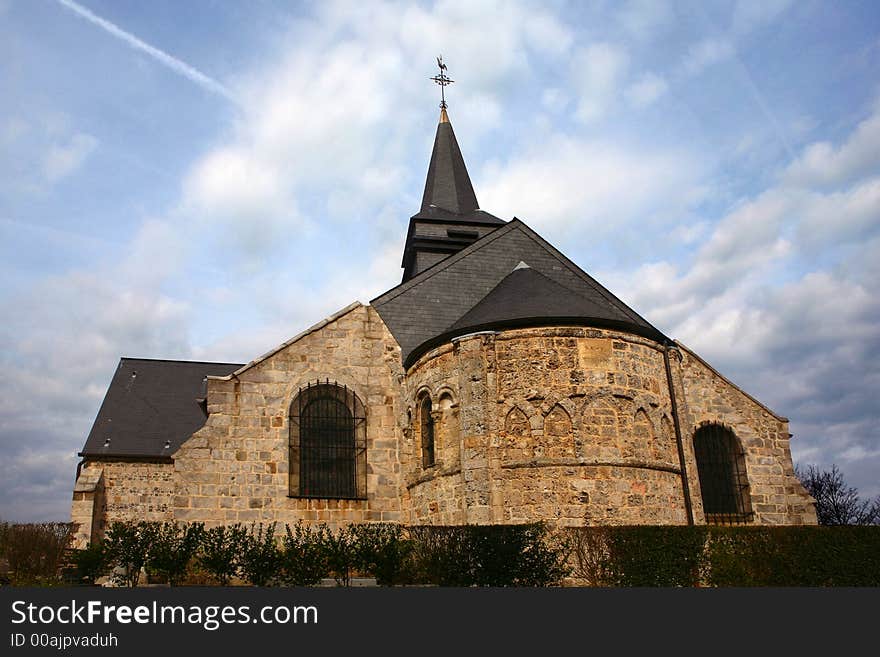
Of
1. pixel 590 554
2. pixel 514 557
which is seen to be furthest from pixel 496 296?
pixel 514 557

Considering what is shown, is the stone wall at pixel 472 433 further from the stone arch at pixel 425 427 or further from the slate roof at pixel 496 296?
the slate roof at pixel 496 296

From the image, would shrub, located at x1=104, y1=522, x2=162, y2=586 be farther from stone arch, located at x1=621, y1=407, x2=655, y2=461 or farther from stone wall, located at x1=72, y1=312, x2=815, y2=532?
stone arch, located at x1=621, y1=407, x2=655, y2=461

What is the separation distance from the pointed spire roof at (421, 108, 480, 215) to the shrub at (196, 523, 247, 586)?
17.5 metres

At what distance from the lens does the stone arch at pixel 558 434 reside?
14219mm

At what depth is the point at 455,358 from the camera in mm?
15523

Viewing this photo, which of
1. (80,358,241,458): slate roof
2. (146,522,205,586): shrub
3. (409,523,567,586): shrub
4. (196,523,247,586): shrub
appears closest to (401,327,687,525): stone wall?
(409,523,567,586): shrub

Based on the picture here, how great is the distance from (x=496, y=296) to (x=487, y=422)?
3.53m

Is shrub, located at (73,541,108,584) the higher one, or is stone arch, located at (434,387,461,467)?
stone arch, located at (434,387,461,467)

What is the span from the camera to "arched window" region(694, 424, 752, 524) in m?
17.7

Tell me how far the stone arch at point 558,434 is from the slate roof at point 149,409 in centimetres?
1231

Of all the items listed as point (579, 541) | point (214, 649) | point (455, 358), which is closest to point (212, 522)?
point (455, 358)

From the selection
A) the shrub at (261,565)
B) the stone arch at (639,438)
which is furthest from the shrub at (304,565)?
the stone arch at (639,438)

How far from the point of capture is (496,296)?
16.9 meters

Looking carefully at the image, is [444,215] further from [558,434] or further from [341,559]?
[341,559]
